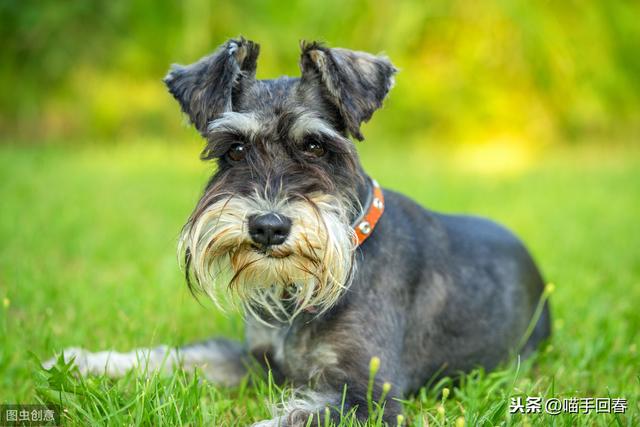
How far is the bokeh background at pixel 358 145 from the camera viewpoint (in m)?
3.50

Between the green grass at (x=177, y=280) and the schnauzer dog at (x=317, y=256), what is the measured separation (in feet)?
0.64

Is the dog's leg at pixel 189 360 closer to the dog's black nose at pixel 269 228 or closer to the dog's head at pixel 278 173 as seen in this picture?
the dog's head at pixel 278 173

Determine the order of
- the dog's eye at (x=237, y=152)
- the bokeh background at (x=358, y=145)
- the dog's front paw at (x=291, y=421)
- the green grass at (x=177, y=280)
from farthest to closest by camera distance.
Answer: the bokeh background at (x=358, y=145) < the dog's eye at (x=237, y=152) < the green grass at (x=177, y=280) < the dog's front paw at (x=291, y=421)

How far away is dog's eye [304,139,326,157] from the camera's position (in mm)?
2871

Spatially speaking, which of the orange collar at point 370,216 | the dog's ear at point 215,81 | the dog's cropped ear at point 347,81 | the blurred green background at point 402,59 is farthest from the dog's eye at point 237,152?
the blurred green background at point 402,59

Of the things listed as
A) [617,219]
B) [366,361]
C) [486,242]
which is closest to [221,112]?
[366,361]

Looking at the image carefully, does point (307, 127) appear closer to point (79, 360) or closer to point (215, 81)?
point (215, 81)

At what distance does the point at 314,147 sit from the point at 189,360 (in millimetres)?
1377

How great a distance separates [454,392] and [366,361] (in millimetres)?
703

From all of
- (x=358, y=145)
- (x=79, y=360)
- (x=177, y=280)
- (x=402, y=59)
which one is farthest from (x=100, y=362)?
(x=402, y=59)

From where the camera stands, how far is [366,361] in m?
2.87

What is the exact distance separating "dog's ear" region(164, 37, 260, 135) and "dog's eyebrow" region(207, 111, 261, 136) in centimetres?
11

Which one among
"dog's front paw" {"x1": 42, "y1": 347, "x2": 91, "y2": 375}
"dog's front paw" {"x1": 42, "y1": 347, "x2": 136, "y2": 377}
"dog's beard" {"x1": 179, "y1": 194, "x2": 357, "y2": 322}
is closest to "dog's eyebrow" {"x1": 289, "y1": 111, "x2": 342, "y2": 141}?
"dog's beard" {"x1": 179, "y1": 194, "x2": 357, "y2": 322}

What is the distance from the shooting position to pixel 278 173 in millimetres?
2742
